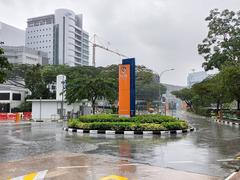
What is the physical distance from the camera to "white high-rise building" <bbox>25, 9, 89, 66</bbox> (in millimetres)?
137250

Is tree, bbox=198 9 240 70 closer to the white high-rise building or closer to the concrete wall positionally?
the concrete wall

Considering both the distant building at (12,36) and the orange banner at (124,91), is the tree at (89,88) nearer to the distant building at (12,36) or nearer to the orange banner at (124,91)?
the orange banner at (124,91)

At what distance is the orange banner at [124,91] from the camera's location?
24719 millimetres

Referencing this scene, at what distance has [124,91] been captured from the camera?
24859mm

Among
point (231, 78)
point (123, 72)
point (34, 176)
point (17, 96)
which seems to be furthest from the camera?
point (17, 96)

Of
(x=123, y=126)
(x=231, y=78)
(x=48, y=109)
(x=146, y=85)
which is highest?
(x=146, y=85)

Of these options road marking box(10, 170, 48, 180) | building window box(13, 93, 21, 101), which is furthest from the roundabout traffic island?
building window box(13, 93, 21, 101)

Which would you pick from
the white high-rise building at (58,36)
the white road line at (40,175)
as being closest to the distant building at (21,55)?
the white high-rise building at (58,36)

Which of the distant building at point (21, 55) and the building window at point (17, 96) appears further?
the distant building at point (21, 55)

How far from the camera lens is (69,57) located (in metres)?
138

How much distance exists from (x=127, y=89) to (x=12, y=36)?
12846cm

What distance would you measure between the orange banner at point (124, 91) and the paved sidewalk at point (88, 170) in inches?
525

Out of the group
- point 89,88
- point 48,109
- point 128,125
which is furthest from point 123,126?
point 48,109

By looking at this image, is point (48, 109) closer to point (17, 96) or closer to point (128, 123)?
point (17, 96)
